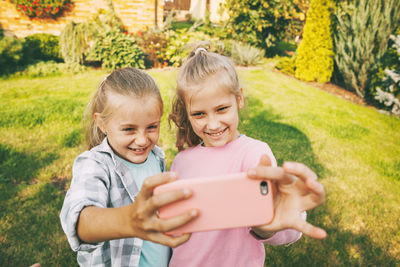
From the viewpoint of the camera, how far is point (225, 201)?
898 mm

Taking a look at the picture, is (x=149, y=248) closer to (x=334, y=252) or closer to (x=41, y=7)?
(x=334, y=252)

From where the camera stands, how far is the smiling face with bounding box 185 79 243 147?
4.59 feet

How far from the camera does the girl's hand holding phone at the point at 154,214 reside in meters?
0.74

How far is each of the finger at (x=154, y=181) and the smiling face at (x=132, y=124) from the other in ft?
2.20

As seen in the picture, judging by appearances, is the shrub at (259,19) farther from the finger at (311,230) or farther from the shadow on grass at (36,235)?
the finger at (311,230)

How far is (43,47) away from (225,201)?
30.3 feet

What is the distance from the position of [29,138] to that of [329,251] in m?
4.23

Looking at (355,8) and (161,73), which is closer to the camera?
(355,8)

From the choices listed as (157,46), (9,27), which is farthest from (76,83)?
(9,27)

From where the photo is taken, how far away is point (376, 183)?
351cm

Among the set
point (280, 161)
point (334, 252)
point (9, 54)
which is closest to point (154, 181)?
point (334, 252)

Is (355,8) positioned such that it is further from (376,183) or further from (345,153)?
(376,183)

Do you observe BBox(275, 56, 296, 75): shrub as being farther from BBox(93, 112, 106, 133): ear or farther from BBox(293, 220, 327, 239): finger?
BBox(293, 220, 327, 239): finger

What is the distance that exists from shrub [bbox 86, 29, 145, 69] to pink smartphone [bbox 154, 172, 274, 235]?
24.5ft
